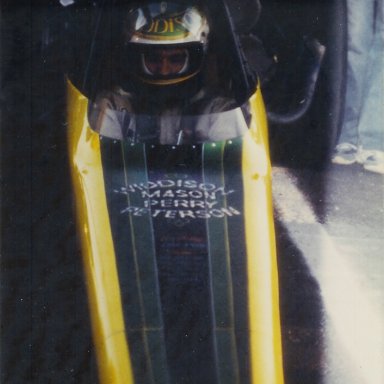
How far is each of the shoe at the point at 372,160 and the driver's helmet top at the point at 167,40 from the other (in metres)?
0.59

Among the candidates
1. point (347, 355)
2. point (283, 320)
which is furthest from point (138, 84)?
point (347, 355)

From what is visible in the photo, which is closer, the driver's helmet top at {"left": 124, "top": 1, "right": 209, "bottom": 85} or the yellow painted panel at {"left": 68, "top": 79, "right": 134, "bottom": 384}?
the driver's helmet top at {"left": 124, "top": 1, "right": 209, "bottom": 85}

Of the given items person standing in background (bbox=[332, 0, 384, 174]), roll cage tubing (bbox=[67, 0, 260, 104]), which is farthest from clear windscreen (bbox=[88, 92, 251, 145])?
person standing in background (bbox=[332, 0, 384, 174])

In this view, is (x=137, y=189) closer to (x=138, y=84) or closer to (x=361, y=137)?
(x=138, y=84)

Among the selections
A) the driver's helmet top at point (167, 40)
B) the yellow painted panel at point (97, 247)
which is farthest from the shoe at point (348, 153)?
the yellow painted panel at point (97, 247)

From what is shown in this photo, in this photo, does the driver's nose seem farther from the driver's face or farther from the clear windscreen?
the clear windscreen

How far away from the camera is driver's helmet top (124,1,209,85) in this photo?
6.56ft

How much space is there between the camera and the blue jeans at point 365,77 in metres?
2.03

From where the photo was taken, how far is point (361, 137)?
6.88 feet

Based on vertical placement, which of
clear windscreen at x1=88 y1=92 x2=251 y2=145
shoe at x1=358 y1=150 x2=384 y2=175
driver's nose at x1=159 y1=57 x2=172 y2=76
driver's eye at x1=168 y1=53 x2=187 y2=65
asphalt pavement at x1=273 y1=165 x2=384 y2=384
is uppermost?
driver's eye at x1=168 y1=53 x2=187 y2=65

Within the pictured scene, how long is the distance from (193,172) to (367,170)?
1.83 feet

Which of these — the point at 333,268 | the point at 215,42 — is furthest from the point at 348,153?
the point at 215,42

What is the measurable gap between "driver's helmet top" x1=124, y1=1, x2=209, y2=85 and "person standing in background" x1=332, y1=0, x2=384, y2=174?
1.54 feet

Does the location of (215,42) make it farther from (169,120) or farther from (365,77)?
(365,77)
